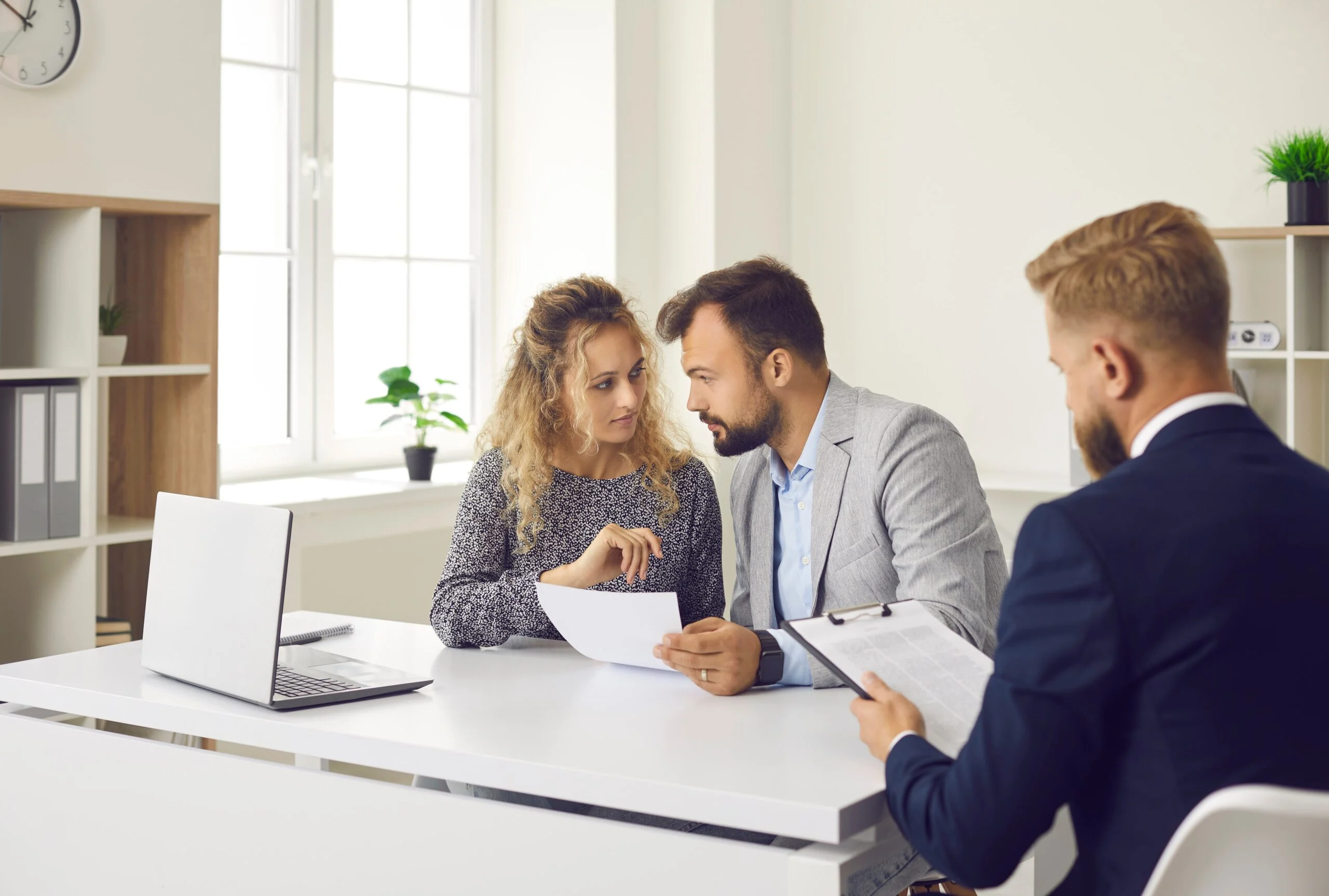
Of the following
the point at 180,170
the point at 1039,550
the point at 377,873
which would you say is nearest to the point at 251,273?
the point at 180,170

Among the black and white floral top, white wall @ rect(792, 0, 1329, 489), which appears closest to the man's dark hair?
the black and white floral top

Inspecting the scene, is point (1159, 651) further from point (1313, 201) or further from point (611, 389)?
point (1313, 201)

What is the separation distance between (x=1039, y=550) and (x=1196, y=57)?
3348 millimetres

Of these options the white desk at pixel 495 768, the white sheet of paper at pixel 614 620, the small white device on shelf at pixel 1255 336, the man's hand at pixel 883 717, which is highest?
the small white device on shelf at pixel 1255 336

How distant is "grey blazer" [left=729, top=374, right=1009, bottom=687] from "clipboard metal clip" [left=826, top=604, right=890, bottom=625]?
0.80 feet

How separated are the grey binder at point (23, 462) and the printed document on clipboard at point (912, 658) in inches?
67.2

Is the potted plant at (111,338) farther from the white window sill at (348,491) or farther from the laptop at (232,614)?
the laptop at (232,614)

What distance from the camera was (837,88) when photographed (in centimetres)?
462

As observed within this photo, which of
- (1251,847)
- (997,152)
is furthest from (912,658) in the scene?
(997,152)

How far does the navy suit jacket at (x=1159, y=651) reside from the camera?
108 centimetres

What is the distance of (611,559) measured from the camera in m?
2.04

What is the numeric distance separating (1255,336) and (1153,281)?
2676 millimetres

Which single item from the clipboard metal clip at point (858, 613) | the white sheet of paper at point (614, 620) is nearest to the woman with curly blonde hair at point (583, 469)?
the white sheet of paper at point (614, 620)

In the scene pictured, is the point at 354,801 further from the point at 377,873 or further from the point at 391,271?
the point at 391,271
